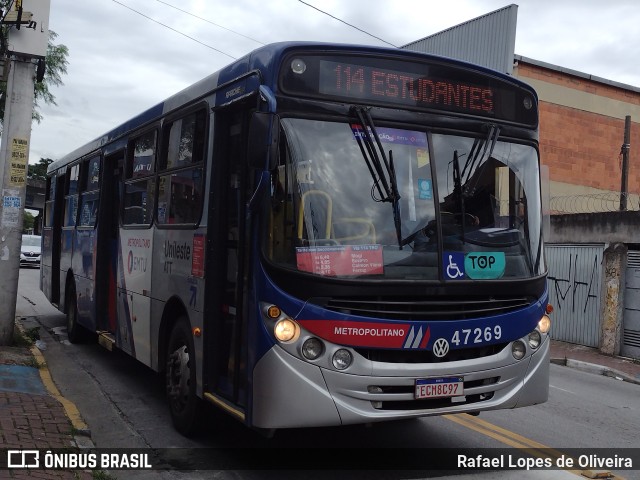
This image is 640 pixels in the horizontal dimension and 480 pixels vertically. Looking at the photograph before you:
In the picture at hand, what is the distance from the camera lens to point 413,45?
27.0 meters

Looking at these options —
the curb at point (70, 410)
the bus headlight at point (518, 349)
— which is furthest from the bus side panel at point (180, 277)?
the bus headlight at point (518, 349)

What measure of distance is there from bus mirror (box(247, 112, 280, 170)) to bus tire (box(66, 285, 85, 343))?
7.38m

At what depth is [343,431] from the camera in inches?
263

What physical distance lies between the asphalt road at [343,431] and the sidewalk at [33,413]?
8.3 inches

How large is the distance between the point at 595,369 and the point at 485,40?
13295 mm

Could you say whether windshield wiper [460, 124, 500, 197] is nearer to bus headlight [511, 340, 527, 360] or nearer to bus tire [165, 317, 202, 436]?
bus headlight [511, 340, 527, 360]

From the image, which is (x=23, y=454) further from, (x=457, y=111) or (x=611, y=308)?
(x=611, y=308)

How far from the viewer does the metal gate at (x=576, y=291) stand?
51.0 ft

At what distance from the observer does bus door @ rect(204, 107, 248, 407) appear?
5742 mm

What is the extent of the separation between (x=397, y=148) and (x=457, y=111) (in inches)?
27.9

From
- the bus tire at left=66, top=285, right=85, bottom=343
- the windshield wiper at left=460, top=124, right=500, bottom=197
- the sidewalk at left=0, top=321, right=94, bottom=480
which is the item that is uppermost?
the windshield wiper at left=460, top=124, right=500, bottom=197

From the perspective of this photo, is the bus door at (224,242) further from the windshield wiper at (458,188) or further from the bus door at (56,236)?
the bus door at (56,236)

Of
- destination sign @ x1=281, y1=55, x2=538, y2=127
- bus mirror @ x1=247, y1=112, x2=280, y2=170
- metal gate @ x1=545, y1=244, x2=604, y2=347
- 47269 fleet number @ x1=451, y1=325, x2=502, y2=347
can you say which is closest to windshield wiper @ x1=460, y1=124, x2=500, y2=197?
destination sign @ x1=281, y1=55, x2=538, y2=127

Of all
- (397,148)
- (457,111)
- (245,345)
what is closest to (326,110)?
(397,148)
